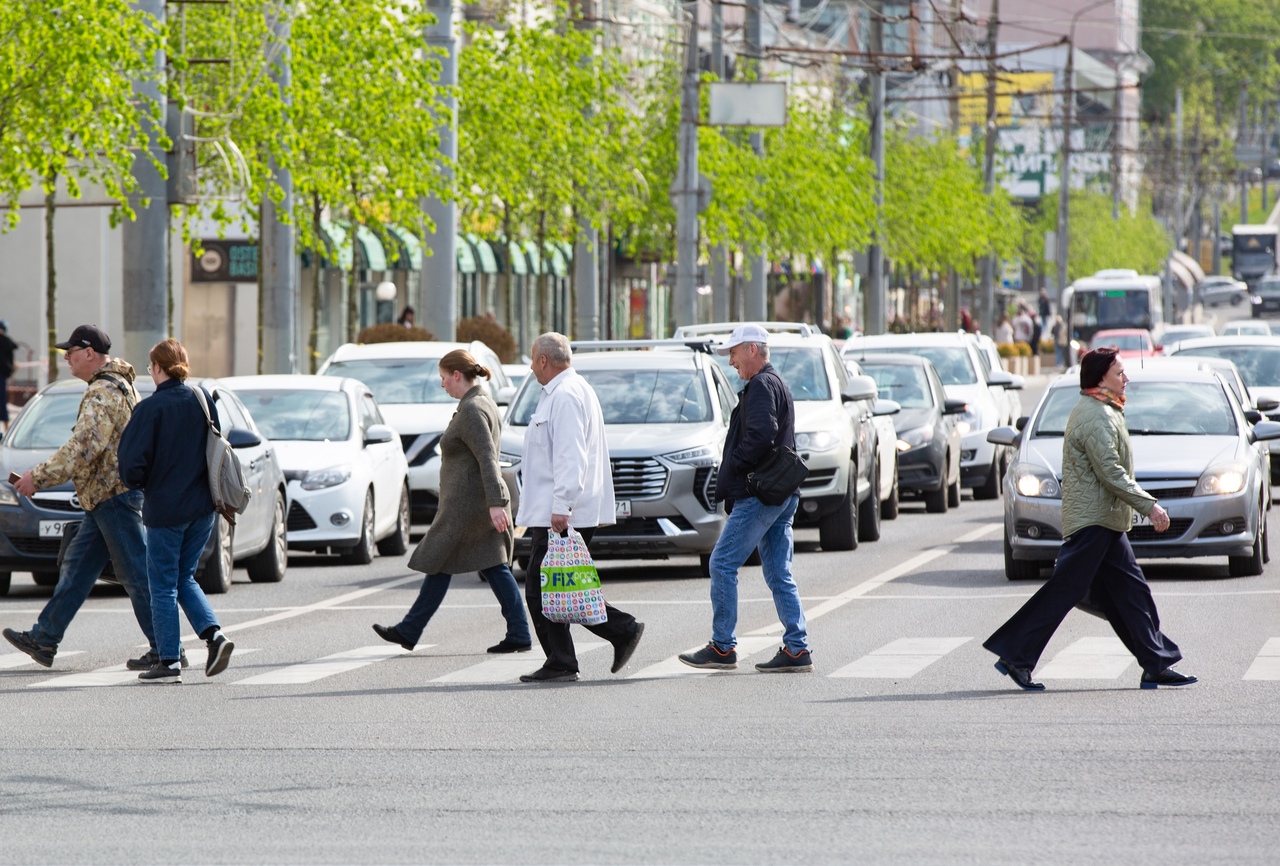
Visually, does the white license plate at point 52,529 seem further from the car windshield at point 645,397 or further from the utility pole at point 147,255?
the utility pole at point 147,255

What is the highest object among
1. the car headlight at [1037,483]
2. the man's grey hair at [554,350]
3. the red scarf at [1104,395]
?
the man's grey hair at [554,350]

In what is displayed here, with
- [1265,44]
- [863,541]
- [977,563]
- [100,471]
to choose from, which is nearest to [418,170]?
[863,541]

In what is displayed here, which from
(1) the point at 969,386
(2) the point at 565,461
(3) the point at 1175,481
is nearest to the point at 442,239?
(1) the point at 969,386

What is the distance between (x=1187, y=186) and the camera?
161625 millimetres

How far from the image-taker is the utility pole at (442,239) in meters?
33.5

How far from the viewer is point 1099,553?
12.1 metres

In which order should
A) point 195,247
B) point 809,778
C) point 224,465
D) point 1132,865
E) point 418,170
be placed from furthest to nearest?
1. point 418,170
2. point 195,247
3. point 224,465
4. point 809,778
5. point 1132,865

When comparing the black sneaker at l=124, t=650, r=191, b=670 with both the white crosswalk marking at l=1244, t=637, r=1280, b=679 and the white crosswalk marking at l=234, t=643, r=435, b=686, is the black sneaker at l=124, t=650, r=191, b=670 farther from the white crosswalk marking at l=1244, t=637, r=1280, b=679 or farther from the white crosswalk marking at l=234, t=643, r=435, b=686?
the white crosswalk marking at l=1244, t=637, r=1280, b=679

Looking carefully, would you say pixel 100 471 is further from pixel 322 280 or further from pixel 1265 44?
pixel 1265 44

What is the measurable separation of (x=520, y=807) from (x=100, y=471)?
201 inches

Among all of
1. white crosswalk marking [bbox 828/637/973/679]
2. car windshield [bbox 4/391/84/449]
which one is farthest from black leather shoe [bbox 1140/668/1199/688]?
car windshield [bbox 4/391/84/449]

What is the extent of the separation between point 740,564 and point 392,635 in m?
1.98

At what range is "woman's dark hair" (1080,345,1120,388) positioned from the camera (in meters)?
12.0

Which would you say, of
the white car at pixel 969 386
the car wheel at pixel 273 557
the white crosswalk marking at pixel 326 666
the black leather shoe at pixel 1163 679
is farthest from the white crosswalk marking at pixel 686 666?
the white car at pixel 969 386
